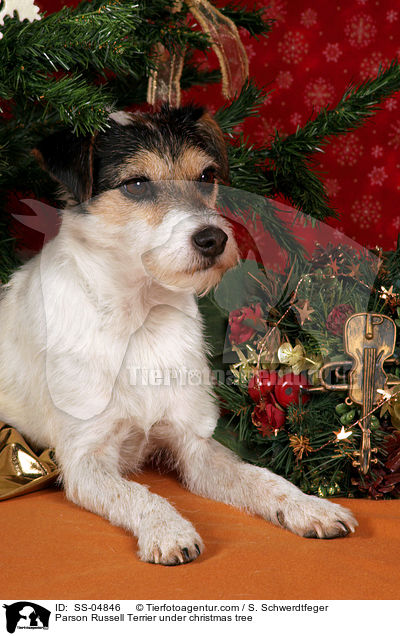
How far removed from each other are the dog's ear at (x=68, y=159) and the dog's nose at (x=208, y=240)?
0.41 m

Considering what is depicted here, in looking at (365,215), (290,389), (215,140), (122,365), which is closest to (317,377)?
(290,389)

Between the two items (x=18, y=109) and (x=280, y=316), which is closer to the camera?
(x=280, y=316)

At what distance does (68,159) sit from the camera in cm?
188

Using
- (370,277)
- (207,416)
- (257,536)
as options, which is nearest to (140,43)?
(370,277)

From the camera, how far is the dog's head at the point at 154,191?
71.1 inches

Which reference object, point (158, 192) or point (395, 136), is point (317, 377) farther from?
point (395, 136)

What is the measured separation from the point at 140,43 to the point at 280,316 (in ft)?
3.29

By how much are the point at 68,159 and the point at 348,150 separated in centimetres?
180

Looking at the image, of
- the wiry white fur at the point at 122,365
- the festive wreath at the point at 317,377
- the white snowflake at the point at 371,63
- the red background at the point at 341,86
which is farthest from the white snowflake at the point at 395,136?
the wiry white fur at the point at 122,365

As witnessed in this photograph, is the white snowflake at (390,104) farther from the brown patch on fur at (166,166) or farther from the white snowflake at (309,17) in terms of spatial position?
the brown patch on fur at (166,166)

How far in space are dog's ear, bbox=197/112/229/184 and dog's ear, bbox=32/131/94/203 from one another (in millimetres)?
423
